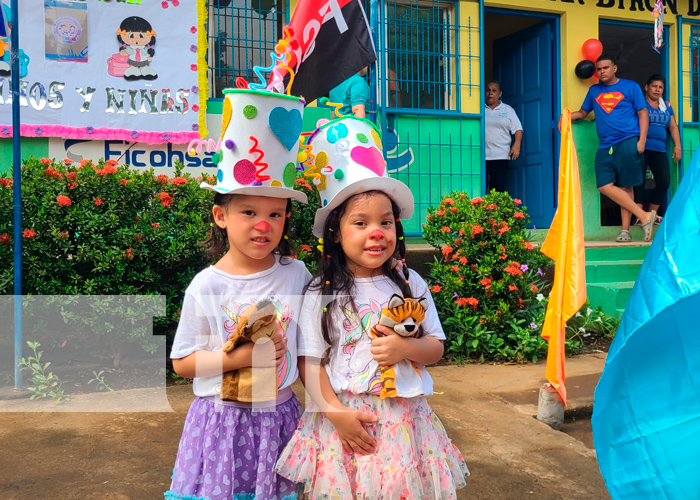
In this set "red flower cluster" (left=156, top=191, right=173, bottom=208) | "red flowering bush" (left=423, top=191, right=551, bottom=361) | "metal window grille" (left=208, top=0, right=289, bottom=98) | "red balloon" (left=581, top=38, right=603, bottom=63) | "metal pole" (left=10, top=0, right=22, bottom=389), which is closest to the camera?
"metal pole" (left=10, top=0, right=22, bottom=389)

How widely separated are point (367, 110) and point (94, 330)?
3.46m

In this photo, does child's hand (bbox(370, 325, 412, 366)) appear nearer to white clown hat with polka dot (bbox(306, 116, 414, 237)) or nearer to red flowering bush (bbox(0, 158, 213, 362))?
white clown hat with polka dot (bbox(306, 116, 414, 237))

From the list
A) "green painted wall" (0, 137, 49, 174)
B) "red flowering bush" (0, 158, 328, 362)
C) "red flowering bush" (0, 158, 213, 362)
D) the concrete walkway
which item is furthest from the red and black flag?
"green painted wall" (0, 137, 49, 174)

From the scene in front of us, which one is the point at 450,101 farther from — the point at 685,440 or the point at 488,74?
the point at 685,440

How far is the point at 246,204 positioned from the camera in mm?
1961

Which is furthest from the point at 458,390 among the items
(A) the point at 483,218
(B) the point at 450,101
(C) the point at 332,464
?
(B) the point at 450,101

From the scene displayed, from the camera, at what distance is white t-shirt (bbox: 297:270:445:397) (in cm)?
193

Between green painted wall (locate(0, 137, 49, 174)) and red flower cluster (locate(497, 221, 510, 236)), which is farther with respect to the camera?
green painted wall (locate(0, 137, 49, 174))

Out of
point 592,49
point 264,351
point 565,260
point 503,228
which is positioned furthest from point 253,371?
point 592,49

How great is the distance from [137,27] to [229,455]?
4.81 metres

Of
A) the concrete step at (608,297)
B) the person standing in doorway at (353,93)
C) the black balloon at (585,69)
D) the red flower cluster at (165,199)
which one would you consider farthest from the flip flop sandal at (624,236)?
the red flower cluster at (165,199)

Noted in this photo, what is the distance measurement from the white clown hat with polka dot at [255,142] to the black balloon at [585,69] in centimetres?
650

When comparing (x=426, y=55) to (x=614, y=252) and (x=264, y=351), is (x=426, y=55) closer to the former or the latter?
(x=614, y=252)

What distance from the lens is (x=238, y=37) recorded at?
20.3ft
